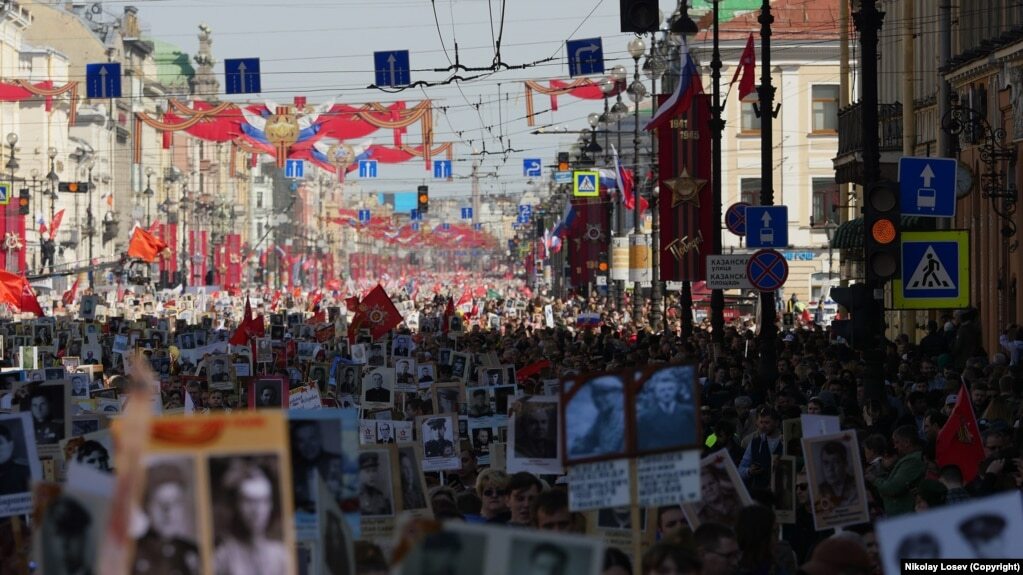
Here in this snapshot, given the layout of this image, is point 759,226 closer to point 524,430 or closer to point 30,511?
point 524,430

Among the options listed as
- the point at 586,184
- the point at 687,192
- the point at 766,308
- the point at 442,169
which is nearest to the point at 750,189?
the point at 586,184

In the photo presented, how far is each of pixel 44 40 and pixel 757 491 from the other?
104099mm

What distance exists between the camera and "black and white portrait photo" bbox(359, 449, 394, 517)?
31.6 ft

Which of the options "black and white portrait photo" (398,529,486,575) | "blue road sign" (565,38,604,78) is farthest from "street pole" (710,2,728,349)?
"black and white portrait photo" (398,529,486,575)

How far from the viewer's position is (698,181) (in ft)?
107

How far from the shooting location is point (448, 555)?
16.7 ft

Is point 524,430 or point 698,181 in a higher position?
point 698,181

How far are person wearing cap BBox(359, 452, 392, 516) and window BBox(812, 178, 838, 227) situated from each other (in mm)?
53899

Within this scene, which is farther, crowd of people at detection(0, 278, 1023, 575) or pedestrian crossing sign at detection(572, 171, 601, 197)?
pedestrian crossing sign at detection(572, 171, 601, 197)

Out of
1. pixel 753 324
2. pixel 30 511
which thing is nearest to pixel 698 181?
pixel 753 324

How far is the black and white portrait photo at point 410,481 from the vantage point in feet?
33.0

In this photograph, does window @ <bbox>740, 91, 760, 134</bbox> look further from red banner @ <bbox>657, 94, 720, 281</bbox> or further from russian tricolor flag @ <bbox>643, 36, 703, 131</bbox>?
russian tricolor flag @ <bbox>643, 36, 703, 131</bbox>

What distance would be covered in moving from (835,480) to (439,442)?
188 inches

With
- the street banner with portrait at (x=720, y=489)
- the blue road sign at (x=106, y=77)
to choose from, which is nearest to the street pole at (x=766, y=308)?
the street banner with portrait at (x=720, y=489)
